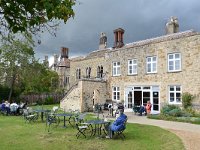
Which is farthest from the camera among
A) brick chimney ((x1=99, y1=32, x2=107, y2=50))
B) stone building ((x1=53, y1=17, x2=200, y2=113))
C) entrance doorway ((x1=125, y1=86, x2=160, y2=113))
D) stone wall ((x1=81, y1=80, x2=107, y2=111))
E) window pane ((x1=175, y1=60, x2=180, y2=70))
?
brick chimney ((x1=99, y1=32, x2=107, y2=50))

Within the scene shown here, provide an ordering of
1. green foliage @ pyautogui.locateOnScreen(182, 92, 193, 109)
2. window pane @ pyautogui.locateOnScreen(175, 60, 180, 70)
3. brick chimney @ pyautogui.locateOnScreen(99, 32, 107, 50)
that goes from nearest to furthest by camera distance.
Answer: green foliage @ pyautogui.locateOnScreen(182, 92, 193, 109), window pane @ pyautogui.locateOnScreen(175, 60, 180, 70), brick chimney @ pyautogui.locateOnScreen(99, 32, 107, 50)

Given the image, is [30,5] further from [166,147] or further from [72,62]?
[72,62]

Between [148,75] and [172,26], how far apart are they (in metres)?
8.52

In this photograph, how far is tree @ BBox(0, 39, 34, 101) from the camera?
33.0 m

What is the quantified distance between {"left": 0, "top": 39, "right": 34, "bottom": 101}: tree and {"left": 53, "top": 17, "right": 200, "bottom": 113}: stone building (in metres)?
8.56

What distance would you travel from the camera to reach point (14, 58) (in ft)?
109

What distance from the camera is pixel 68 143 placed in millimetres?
11594

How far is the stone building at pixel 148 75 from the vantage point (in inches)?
899

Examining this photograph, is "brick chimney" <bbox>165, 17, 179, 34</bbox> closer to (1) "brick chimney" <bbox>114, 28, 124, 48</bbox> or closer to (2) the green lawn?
(1) "brick chimney" <bbox>114, 28, 124, 48</bbox>

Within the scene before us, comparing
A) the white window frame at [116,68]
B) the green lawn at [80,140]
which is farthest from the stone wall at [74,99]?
the green lawn at [80,140]

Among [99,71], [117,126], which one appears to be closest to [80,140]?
[117,126]

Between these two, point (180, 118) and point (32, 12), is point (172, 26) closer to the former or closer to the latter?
point (180, 118)

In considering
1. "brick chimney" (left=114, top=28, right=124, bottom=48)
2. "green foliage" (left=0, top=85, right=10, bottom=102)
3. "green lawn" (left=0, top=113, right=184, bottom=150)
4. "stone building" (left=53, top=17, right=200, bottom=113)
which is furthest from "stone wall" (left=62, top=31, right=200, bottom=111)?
"green foliage" (left=0, top=85, right=10, bottom=102)

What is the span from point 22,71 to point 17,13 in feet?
102
